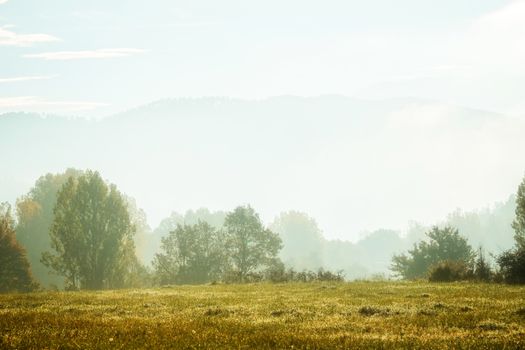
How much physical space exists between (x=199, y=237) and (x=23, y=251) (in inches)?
978

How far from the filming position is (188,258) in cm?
7569

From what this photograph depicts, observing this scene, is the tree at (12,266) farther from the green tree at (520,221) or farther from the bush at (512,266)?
the green tree at (520,221)

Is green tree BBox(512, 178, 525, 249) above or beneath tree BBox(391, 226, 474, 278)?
above

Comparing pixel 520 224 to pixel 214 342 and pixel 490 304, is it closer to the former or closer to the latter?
pixel 490 304

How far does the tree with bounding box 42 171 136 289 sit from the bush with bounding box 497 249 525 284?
50.0 m

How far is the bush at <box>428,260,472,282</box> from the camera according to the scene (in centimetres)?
3641

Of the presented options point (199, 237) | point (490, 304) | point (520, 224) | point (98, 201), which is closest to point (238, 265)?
point (199, 237)

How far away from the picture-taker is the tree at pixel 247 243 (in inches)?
3054

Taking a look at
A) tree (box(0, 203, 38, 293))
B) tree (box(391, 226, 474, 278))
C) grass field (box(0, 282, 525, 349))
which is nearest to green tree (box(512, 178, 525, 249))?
tree (box(391, 226, 474, 278))

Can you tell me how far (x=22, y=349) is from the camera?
36.7 feet

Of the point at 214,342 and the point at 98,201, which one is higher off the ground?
the point at 98,201

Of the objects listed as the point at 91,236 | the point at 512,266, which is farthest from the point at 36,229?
the point at 512,266

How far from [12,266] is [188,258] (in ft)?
79.9

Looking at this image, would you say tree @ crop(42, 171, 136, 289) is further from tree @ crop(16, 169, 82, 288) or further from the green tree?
the green tree
